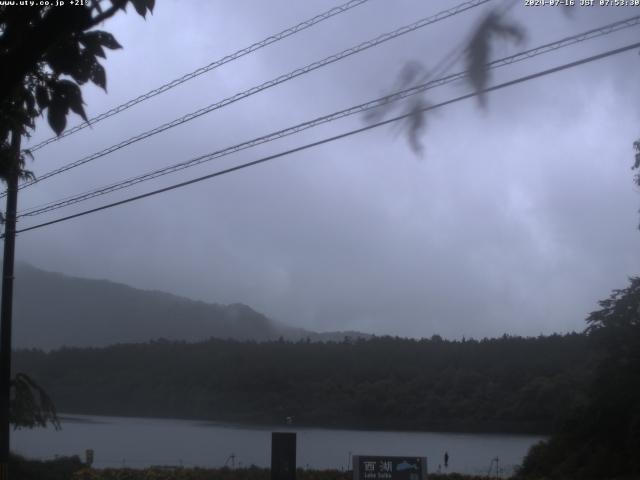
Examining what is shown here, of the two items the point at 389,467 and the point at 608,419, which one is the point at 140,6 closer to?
the point at 389,467

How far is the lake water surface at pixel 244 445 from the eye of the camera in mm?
28422

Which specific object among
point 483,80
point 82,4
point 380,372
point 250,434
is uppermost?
point 483,80

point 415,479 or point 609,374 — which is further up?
point 609,374

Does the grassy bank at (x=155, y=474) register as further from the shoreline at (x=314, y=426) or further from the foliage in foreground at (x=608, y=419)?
the shoreline at (x=314, y=426)

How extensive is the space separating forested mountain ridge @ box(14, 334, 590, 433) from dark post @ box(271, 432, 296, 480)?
16680 millimetres

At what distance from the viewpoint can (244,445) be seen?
34719 mm

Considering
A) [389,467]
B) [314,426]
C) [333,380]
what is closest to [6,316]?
[389,467]

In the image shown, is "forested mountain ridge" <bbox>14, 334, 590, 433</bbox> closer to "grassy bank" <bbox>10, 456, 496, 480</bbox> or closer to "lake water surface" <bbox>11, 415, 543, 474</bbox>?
"lake water surface" <bbox>11, 415, 543, 474</bbox>

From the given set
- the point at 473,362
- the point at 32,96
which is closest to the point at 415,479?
the point at 32,96

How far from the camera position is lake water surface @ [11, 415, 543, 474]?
93.2ft

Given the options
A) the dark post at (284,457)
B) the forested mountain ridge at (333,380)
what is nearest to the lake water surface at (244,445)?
the forested mountain ridge at (333,380)

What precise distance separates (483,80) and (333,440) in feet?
92.4

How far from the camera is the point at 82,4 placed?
5.01 meters

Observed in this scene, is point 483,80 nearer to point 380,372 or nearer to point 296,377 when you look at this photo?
point 380,372
